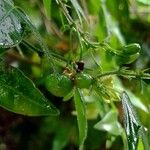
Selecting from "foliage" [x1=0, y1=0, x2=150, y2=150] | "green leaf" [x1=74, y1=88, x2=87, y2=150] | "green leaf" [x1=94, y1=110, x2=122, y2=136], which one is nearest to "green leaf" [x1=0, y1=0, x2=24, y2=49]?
"foliage" [x1=0, y1=0, x2=150, y2=150]

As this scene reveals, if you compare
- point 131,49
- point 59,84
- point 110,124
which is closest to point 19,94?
point 59,84

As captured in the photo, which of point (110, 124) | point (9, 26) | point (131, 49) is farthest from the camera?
point (110, 124)

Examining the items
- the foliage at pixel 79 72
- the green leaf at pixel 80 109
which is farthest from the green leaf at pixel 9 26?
the green leaf at pixel 80 109

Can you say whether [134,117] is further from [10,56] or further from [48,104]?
[10,56]

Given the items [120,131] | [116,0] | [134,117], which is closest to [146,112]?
[120,131]

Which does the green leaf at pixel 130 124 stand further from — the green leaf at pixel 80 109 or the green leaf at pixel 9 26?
the green leaf at pixel 9 26

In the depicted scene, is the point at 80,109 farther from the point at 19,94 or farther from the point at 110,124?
the point at 110,124

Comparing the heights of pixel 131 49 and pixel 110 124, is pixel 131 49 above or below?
above

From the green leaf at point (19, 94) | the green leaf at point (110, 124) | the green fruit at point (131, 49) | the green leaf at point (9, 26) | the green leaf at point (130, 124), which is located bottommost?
the green leaf at point (110, 124)
